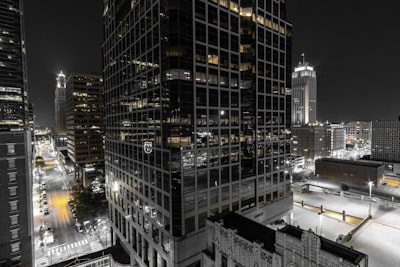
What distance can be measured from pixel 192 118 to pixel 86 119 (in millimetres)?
104322

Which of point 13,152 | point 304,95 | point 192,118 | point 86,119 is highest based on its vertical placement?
point 304,95

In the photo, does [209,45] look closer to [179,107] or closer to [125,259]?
[179,107]

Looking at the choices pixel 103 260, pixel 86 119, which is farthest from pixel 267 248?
pixel 86 119

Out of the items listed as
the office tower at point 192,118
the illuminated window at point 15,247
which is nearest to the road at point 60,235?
the illuminated window at point 15,247

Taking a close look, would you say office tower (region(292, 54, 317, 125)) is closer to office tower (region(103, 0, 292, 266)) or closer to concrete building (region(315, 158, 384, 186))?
concrete building (region(315, 158, 384, 186))

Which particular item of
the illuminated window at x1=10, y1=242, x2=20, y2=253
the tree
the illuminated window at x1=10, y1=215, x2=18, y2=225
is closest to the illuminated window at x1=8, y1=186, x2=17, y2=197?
the illuminated window at x1=10, y1=215, x2=18, y2=225

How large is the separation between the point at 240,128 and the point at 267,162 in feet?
43.1

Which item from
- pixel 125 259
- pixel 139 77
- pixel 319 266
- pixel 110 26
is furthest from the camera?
pixel 110 26

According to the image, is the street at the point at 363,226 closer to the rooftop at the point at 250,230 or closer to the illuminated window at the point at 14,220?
the rooftop at the point at 250,230

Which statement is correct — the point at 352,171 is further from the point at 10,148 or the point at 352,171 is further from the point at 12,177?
the point at 10,148

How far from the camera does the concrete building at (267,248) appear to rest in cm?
1661

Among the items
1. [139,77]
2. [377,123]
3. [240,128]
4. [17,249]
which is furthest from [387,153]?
[17,249]

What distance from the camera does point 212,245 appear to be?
26.1 meters

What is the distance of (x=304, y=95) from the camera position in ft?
619
